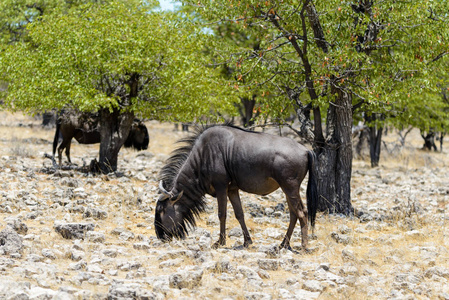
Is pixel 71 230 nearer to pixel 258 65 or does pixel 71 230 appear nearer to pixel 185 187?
pixel 185 187

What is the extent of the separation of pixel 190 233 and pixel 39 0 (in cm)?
2153

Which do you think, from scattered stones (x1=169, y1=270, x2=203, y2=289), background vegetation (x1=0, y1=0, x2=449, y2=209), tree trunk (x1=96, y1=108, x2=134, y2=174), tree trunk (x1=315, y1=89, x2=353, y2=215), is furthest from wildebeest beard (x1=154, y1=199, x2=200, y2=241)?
tree trunk (x1=96, y1=108, x2=134, y2=174)

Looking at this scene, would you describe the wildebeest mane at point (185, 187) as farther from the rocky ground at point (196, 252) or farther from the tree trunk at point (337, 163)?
the tree trunk at point (337, 163)

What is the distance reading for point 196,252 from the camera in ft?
23.6

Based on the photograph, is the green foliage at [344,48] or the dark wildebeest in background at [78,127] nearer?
the green foliage at [344,48]

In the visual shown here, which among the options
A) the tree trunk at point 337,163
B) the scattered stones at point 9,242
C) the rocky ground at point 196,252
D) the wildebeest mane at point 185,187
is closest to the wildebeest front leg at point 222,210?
the rocky ground at point 196,252

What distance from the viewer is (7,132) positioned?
28328 mm

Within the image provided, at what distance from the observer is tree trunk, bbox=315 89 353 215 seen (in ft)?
38.5

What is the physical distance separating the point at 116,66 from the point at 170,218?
6978mm

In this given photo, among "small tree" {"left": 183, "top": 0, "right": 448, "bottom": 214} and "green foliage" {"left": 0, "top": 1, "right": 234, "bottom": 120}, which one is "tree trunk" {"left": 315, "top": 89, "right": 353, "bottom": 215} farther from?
"green foliage" {"left": 0, "top": 1, "right": 234, "bottom": 120}

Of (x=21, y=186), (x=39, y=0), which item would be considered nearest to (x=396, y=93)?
(x=21, y=186)

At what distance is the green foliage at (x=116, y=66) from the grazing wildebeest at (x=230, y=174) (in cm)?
596

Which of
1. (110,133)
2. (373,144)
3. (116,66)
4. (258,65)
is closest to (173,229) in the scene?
(258,65)

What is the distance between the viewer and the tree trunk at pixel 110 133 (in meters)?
15.6
